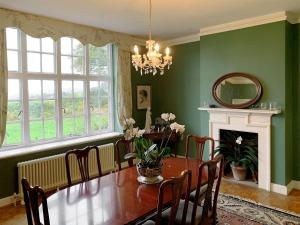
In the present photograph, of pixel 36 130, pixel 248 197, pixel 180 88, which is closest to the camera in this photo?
pixel 248 197

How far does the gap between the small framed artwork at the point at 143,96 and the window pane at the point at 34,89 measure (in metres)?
2.03

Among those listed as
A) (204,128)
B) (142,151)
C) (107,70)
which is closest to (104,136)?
(107,70)

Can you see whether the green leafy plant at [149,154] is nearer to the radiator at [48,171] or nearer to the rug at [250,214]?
the rug at [250,214]

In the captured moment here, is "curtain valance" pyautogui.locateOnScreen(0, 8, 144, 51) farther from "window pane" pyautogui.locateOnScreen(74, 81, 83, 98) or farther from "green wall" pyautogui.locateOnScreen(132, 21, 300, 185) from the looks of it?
"green wall" pyautogui.locateOnScreen(132, 21, 300, 185)

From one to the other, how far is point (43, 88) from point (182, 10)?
2436mm

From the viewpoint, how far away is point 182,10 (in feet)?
11.3

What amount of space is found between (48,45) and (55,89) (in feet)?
2.34

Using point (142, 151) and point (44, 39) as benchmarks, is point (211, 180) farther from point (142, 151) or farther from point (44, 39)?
point (44, 39)

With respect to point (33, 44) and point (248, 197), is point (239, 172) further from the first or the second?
point (33, 44)

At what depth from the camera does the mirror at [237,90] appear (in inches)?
155

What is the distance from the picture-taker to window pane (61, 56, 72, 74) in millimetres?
4184

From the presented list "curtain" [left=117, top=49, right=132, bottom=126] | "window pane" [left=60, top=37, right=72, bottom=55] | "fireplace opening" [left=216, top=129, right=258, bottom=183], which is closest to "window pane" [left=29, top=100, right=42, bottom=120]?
"window pane" [left=60, top=37, right=72, bottom=55]

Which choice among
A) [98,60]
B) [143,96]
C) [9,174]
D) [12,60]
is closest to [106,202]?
[9,174]

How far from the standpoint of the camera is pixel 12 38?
11.9 ft
